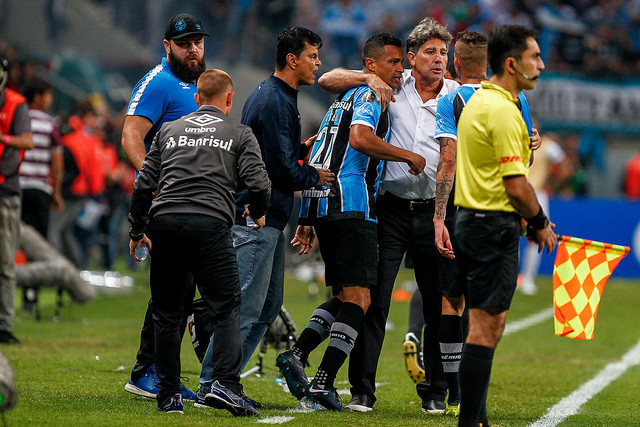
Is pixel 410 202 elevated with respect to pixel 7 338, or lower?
elevated

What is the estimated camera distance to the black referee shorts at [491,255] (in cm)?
533

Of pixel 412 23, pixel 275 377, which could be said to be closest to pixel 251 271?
pixel 275 377

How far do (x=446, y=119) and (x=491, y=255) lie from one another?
1.52 meters

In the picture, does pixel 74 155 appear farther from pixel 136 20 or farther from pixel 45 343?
pixel 136 20

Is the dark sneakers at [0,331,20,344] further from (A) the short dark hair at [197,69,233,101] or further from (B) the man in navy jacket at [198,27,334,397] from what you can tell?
(A) the short dark hair at [197,69,233,101]

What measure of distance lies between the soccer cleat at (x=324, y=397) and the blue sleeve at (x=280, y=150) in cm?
125

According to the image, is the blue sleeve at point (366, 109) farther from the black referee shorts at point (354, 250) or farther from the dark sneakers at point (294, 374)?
the dark sneakers at point (294, 374)

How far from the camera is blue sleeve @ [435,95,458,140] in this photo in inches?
260

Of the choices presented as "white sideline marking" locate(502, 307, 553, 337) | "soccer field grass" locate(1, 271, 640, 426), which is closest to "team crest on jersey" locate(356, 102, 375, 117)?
"soccer field grass" locate(1, 271, 640, 426)

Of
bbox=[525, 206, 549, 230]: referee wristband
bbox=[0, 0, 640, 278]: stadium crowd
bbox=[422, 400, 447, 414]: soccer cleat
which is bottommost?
bbox=[422, 400, 447, 414]: soccer cleat

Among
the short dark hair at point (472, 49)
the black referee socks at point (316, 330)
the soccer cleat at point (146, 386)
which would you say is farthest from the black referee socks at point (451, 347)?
the soccer cleat at point (146, 386)

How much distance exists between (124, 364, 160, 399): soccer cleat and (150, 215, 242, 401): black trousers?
0.77m

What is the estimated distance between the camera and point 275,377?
333 inches

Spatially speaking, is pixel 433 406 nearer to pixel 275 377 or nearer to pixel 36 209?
pixel 275 377
